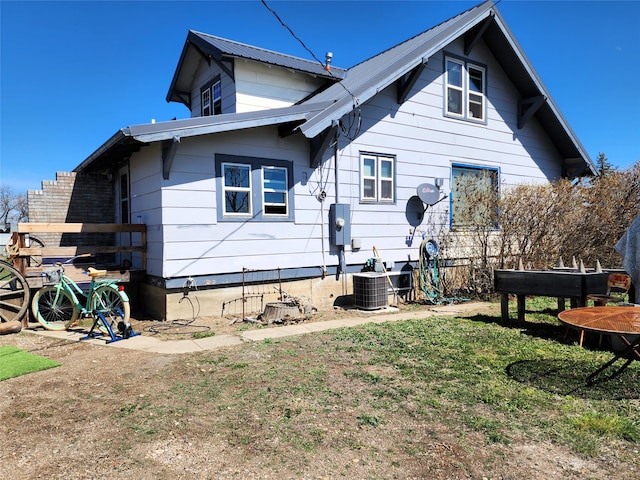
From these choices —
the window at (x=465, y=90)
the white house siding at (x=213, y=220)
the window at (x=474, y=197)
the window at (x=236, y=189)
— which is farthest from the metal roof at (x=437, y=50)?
the window at (x=474, y=197)

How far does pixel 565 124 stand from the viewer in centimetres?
1261

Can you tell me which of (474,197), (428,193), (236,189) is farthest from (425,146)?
(236,189)

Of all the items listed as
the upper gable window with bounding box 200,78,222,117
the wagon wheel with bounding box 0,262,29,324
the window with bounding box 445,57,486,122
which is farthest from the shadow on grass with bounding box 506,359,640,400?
the upper gable window with bounding box 200,78,222,117

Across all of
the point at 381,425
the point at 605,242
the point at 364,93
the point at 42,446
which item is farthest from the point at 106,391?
the point at 605,242

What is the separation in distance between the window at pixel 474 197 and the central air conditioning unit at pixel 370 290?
3.20 meters

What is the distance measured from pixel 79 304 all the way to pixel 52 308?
0.56m

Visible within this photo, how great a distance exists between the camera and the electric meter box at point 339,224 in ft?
30.3

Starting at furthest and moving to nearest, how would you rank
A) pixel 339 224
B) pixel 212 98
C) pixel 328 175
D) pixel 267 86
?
pixel 212 98
pixel 267 86
pixel 328 175
pixel 339 224

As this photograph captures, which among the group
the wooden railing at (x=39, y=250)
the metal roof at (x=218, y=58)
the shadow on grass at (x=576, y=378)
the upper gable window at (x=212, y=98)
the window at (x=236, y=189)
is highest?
the metal roof at (x=218, y=58)

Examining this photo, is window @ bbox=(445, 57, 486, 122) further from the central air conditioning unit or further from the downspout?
the central air conditioning unit

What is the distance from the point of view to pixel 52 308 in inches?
285

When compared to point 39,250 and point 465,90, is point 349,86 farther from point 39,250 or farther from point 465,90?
point 39,250

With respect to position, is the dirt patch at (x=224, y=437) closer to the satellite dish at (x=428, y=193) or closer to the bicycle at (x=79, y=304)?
the bicycle at (x=79, y=304)

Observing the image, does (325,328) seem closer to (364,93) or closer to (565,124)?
(364,93)
